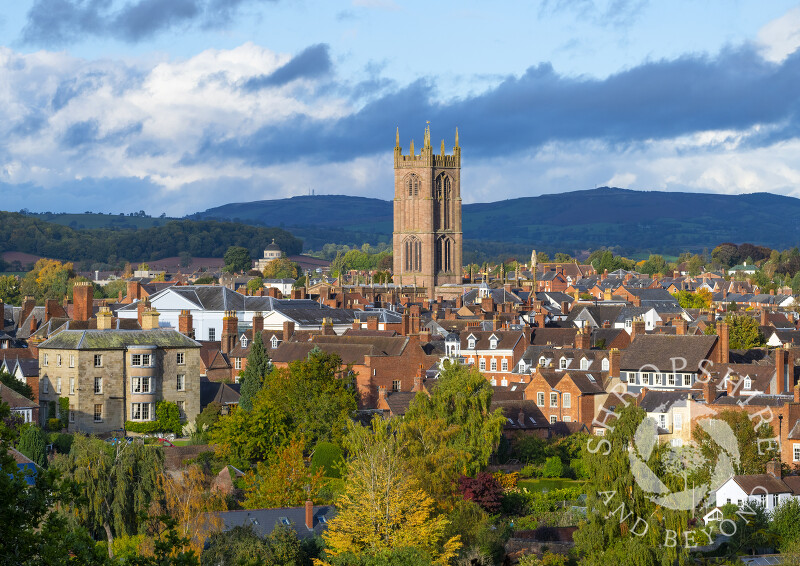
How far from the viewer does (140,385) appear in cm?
7075

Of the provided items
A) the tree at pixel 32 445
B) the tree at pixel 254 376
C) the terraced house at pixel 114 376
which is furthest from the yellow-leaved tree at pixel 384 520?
the terraced house at pixel 114 376

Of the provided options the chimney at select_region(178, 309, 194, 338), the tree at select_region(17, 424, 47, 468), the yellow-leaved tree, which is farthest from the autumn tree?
the chimney at select_region(178, 309, 194, 338)

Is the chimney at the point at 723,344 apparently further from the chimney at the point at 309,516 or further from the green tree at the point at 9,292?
the green tree at the point at 9,292

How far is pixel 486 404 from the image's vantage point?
61562mm

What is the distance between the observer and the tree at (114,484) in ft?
150

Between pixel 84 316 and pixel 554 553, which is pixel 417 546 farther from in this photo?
pixel 84 316

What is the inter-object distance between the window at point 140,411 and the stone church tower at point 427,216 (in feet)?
355

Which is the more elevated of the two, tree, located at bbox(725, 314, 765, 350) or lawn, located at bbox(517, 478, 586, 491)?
tree, located at bbox(725, 314, 765, 350)

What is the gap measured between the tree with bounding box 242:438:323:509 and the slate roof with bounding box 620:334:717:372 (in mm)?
25044

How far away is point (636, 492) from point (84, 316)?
60.7 meters

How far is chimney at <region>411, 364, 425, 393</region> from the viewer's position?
244ft

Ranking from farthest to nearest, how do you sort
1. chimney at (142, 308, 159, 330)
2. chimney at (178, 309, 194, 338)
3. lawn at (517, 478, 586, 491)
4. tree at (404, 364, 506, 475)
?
chimney at (178, 309, 194, 338) < chimney at (142, 308, 159, 330) < tree at (404, 364, 506, 475) < lawn at (517, 478, 586, 491)

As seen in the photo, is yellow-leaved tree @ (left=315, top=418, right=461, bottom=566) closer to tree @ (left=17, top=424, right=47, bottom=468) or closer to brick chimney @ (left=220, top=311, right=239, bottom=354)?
tree @ (left=17, top=424, right=47, bottom=468)

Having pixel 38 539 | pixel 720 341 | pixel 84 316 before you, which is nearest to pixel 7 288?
pixel 84 316
